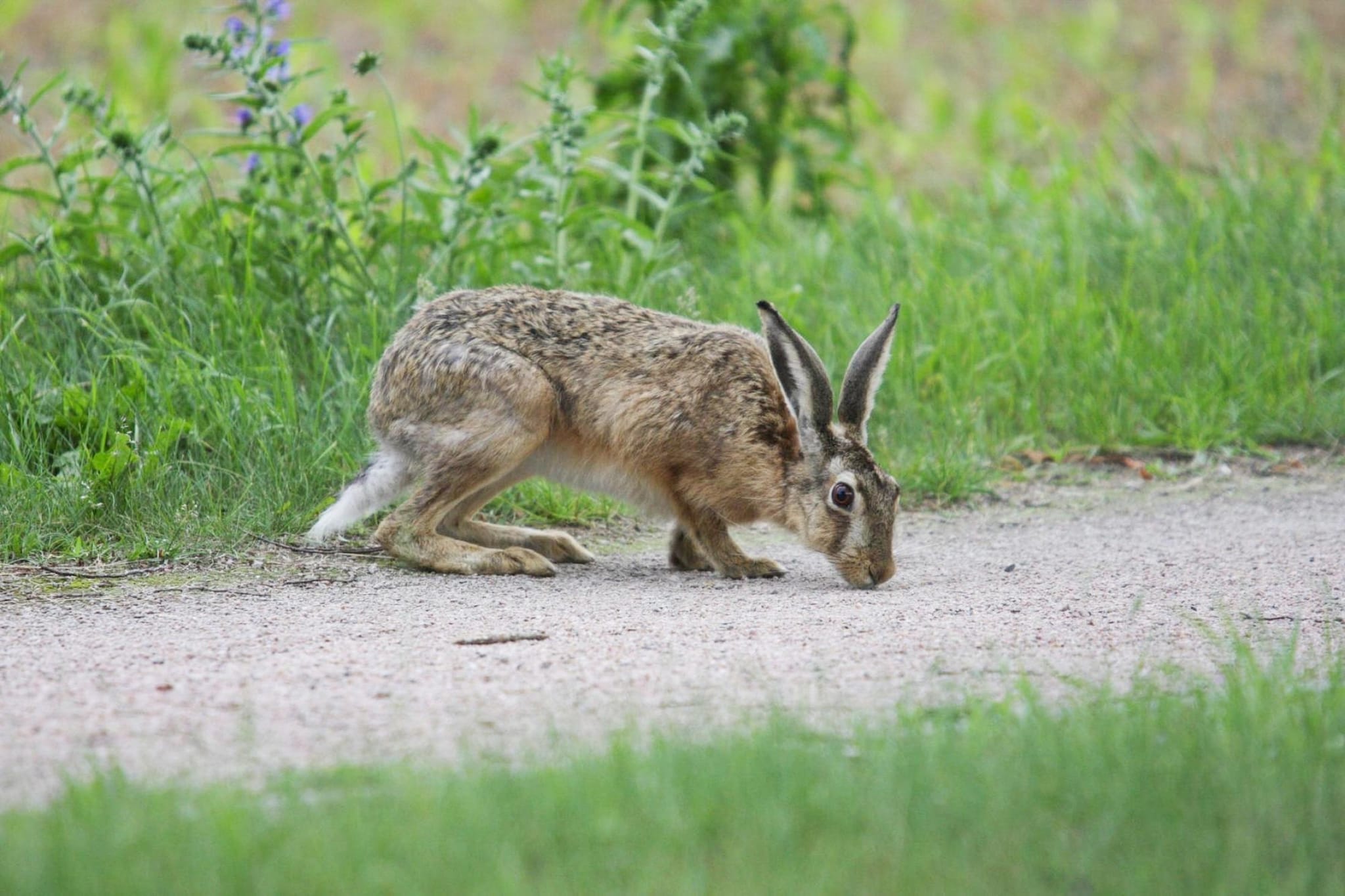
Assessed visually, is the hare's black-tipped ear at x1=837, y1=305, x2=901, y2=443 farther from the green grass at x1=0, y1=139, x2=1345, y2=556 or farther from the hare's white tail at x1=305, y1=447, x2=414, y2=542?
the hare's white tail at x1=305, y1=447, x2=414, y2=542

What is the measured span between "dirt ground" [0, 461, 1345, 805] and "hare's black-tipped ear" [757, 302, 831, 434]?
0.61 m

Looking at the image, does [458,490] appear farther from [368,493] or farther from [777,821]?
[777,821]

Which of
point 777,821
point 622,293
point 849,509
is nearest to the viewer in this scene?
point 777,821

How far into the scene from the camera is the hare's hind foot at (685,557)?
5.99 m

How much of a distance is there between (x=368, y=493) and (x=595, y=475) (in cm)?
83

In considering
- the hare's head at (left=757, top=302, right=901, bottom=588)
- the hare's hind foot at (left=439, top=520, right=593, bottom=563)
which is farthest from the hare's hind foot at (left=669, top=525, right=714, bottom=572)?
the hare's head at (left=757, top=302, right=901, bottom=588)

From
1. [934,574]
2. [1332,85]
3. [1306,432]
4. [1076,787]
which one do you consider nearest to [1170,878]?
[1076,787]

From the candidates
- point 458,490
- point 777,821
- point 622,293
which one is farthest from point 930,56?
point 777,821

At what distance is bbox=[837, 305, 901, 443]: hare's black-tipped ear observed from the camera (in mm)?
5594

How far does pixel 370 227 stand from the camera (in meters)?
7.07

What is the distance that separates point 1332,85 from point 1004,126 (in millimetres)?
2777

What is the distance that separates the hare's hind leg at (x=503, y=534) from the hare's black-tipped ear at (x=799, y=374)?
105cm

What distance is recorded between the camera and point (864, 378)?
5656mm

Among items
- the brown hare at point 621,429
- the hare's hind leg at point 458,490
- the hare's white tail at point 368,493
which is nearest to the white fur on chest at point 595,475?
the brown hare at point 621,429
